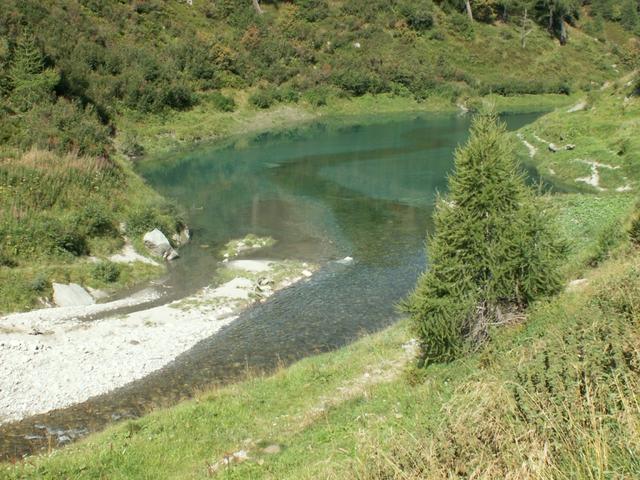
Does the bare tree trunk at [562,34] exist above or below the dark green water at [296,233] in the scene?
above

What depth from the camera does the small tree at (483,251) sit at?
15.9m

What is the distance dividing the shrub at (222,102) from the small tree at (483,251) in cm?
7569

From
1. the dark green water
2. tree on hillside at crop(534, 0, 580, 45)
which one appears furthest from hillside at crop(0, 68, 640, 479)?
tree on hillside at crop(534, 0, 580, 45)

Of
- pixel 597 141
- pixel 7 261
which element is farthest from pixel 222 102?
pixel 7 261

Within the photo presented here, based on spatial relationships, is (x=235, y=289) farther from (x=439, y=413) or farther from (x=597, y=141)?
(x=597, y=141)

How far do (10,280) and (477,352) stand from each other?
22.7m

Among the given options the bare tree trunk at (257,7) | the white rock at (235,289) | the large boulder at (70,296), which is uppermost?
the bare tree trunk at (257,7)

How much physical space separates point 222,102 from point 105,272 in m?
61.2

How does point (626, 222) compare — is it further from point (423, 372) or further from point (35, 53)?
point (35, 53)

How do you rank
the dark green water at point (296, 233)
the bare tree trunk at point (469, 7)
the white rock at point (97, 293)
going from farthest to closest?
the bare tree trunk at point (469, 7) < the white rock at point (97, 293) < the dark green water at point (296, 233)

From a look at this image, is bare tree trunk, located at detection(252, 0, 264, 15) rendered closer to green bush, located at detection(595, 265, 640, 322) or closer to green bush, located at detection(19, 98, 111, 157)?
green bush, located at detection(19, 98, 111, 157)

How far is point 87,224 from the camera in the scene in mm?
34406

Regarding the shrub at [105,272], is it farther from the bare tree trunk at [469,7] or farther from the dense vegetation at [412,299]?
the bare tree trunk at [469,7]

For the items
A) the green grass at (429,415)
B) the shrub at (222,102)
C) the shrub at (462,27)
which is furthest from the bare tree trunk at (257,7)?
the green grass at (429,415)
